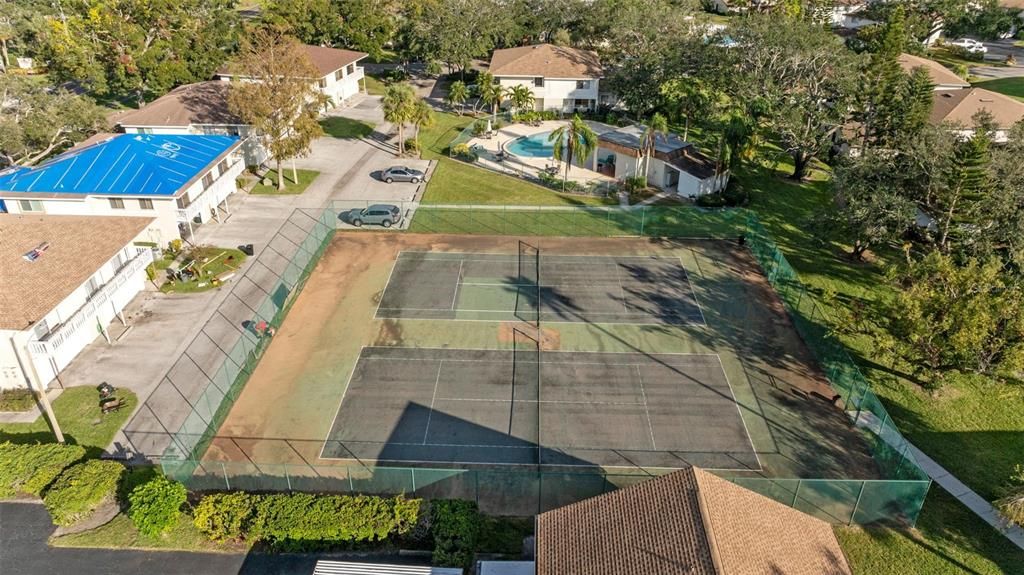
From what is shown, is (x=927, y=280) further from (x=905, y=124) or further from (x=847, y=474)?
(x=905, y=124)

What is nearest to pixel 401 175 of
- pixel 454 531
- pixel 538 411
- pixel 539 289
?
pixel 539 289

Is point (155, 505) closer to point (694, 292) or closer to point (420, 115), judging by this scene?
point (694, 292)

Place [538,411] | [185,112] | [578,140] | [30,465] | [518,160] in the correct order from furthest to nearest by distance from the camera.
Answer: [518,160], [185,112], [578,140], [538,411], [30,465]

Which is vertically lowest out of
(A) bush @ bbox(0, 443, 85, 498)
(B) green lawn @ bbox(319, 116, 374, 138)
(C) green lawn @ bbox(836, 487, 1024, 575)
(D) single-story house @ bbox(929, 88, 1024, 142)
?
(C) green lawn @ bbox(836, 487, 1024, 575)

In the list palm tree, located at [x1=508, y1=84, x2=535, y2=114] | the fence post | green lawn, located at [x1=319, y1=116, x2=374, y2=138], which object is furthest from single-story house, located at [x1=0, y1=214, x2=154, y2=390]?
palm tree, located at [x1=508, y1=84, x2=535, y2=114]

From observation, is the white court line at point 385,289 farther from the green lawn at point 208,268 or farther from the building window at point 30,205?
the building window at point 30,205

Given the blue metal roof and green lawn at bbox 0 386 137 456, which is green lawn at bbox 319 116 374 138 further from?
green lawn at bbox 0 386 137 456

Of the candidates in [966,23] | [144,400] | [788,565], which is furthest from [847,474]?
[966,23]
